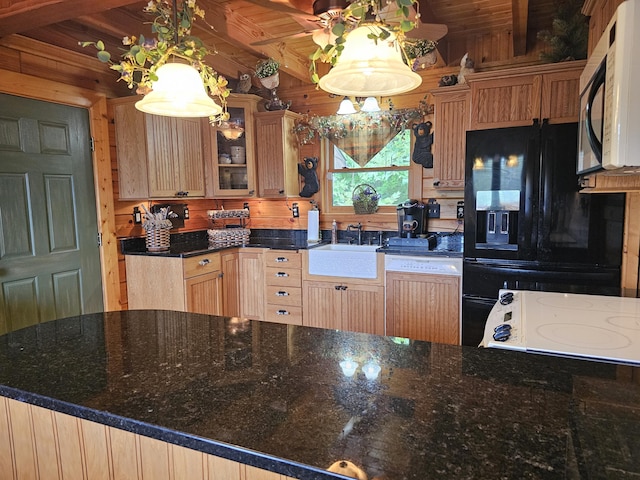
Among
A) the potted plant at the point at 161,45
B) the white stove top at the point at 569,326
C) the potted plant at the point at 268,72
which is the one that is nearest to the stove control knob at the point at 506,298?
the white stove top at the point at 569,326

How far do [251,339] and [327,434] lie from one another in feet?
1.86

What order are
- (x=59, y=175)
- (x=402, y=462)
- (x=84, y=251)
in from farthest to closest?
(x=84, y=251) < (x=59, y=175) < (x=402, y=462)

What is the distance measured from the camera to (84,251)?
10.3ft

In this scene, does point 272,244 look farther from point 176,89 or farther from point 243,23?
point 176,89

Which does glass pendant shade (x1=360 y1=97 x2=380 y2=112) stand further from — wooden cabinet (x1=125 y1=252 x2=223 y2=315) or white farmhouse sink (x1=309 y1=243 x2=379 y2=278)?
wooden cabinet (x1=125 y1=252 x2=223 y2=315)

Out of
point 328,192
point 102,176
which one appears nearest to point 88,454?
point 102,176

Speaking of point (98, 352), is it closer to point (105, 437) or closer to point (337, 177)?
point (105, 437)

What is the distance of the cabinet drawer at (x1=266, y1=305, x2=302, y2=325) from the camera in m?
3.71

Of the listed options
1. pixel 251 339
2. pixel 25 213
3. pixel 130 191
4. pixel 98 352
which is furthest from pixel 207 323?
pixel 130 191

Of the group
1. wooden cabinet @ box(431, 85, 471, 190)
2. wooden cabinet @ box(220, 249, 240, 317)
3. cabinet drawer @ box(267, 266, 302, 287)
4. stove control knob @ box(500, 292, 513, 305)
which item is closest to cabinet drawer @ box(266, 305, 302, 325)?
cabinet drawer @ box(267, 266, 302, 287)

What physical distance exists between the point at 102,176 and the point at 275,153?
1.47 metres

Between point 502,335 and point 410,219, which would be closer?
point 502,335

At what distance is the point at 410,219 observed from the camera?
352 centimetres

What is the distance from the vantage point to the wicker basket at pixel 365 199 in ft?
12.8
